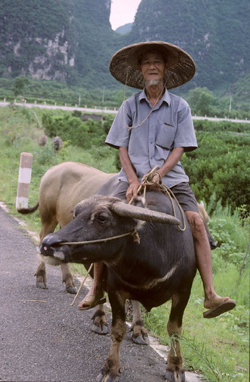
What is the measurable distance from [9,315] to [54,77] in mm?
126589

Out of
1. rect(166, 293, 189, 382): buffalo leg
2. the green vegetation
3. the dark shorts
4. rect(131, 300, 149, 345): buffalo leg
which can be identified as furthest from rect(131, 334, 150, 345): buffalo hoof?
the dark shorts

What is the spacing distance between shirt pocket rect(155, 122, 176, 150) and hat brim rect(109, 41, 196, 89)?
23.4 inches

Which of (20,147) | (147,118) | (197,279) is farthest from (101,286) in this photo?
(20,147)

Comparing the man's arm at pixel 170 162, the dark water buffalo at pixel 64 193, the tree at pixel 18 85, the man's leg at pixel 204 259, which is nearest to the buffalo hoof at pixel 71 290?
the dark water buffalo at pixel 64 193

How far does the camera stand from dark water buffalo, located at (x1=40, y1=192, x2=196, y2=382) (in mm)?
2688

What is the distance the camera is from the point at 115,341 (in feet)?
10.3

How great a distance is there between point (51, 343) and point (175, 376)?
1039 mm

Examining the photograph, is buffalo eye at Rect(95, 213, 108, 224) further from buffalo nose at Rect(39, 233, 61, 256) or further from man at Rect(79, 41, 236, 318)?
man at Rect(79, 41, 236, 318)

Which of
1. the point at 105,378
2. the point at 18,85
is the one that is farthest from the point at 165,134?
the point at 18,85

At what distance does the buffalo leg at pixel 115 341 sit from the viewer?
10.0 feet

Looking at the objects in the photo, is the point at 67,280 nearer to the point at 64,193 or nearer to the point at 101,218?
the point at 64,193

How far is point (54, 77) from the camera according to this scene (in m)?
124

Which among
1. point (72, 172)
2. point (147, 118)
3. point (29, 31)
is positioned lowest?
point (72, 172)

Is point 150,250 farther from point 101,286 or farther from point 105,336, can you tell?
point 105,336
